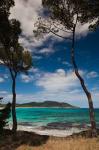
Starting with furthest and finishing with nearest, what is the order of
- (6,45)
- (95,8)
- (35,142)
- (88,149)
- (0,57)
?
(0,57)
(6,45)
(95,8)
(35,142)
(88,149)

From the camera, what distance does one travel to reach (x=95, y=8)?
26.0 m

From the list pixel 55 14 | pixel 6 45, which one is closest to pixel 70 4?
pixel 55 14

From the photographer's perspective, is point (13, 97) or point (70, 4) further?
point (13, 97)

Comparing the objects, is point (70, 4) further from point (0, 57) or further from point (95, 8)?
point (0, 57)

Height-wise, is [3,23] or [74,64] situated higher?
[3,23]

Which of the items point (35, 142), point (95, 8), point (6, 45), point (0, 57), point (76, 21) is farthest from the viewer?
point (0, 57)

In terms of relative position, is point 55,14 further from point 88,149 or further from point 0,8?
point 88,149

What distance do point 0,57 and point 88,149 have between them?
22.0 m

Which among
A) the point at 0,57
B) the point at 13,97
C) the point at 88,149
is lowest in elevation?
the point at 88,149

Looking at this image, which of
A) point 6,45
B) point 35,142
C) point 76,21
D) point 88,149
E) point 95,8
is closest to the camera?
point 88,149

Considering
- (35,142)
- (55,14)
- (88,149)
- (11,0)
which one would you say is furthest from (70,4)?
(88,149)

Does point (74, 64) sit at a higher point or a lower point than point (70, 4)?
lower

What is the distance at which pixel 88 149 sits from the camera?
18.5 metres

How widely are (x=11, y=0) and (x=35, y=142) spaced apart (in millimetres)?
12636
